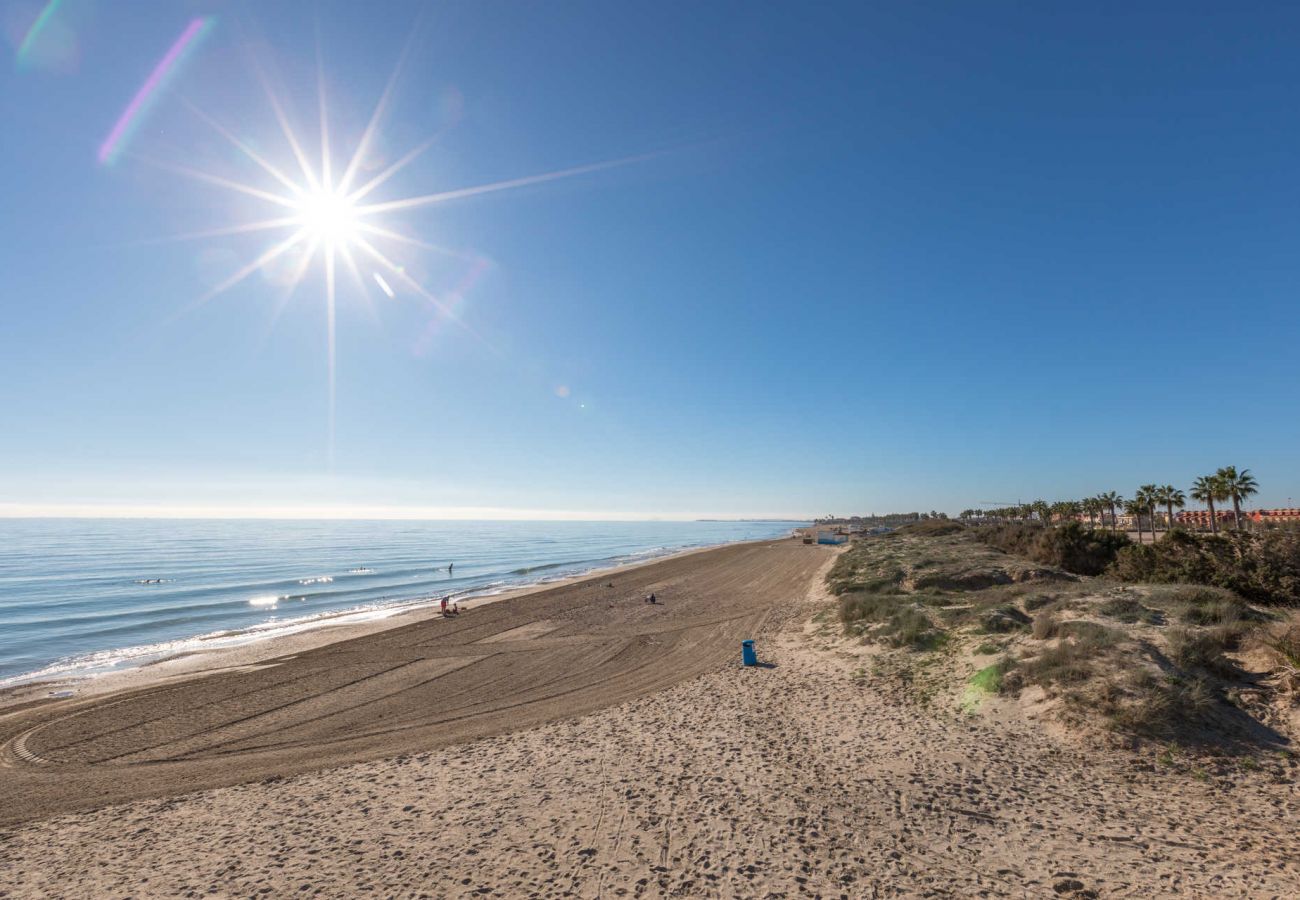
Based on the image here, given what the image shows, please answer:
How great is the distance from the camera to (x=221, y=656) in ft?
76.5

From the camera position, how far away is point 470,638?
24094 mm

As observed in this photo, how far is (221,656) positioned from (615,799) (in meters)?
23.2

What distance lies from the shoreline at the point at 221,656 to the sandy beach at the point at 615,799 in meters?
3.28

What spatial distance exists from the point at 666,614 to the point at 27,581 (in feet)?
203

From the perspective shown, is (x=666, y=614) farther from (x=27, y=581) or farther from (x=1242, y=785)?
(x=27, y=581)

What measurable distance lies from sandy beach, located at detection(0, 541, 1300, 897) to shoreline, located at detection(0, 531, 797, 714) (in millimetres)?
3283

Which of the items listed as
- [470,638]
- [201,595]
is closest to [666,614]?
[470,638]

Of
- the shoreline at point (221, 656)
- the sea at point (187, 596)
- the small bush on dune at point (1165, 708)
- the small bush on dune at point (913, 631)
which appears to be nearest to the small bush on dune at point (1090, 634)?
the small bush on dune at point (1165, 708)

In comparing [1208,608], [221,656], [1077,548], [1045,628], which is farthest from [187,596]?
[1077,548]

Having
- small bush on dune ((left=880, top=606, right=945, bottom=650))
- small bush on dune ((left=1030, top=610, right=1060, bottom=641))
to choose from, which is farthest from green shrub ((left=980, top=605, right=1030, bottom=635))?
small bush on dune ((left=880, top=606, right=945, bottom=650))

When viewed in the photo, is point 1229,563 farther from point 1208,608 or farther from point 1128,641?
point 1128,641

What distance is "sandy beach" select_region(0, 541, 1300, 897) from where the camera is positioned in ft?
22.5

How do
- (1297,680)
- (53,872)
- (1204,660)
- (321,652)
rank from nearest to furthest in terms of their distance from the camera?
1. (53,872)
2. (1297,680)
3. (1204,660)
4. (321,652)

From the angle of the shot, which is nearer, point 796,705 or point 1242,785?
point 1242,785
